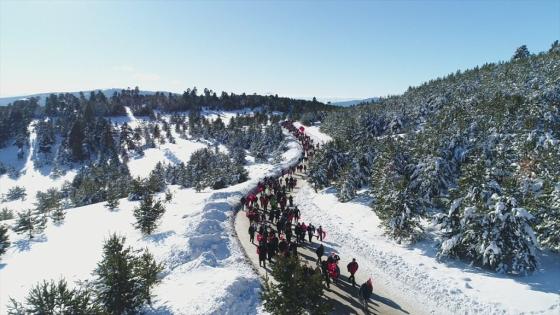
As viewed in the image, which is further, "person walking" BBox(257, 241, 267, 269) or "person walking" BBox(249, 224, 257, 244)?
"person walking" BBox(249, 224, 257, 244)

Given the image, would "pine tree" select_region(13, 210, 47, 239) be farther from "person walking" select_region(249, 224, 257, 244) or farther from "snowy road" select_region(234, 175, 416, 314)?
"person walking" select_region(249, 224, 257, 244)

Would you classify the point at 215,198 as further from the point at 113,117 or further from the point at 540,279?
the point at 113,117

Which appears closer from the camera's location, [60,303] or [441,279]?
[60,303]

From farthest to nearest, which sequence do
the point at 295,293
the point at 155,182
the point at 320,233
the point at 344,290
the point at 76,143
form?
1. the point at 76,143
2. the point at 155,182
3. the point at 320,233
4. the point at 344,290
5. the point at 295,293

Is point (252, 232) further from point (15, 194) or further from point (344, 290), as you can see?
point (15, 194)

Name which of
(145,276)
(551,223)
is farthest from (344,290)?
(551,223)

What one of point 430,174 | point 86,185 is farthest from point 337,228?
point 86,185

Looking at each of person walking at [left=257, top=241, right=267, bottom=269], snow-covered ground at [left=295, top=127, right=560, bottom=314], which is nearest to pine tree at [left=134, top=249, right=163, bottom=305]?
person walking at [left=257, top=241, right=267, bottom=269]

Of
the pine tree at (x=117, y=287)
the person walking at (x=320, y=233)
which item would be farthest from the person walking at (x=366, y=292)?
the pine tree at (x=117, y=287)
